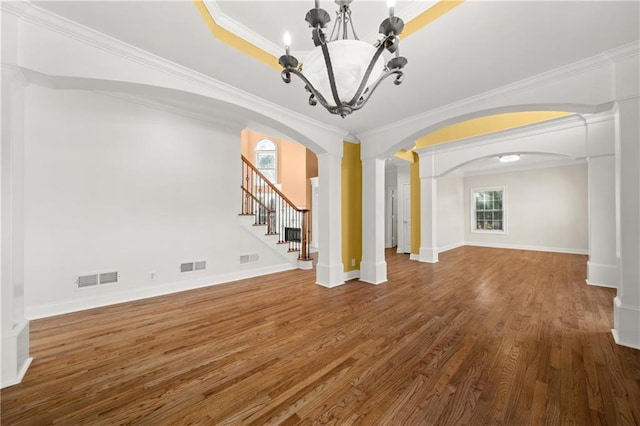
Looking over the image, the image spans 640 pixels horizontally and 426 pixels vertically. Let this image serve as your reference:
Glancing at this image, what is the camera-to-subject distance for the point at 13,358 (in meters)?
1.81

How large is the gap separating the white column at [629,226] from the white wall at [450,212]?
17.2 feet

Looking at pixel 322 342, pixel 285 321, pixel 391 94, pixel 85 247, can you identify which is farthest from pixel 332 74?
pixel 85 247

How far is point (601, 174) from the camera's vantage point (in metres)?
4.17

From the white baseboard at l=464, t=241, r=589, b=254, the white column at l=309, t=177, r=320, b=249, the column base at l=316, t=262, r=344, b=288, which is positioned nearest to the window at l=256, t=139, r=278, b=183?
the white column at l=309, t=177, r=320, b=249

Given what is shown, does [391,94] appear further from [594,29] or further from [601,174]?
[601,174]

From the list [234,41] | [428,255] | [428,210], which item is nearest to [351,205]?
[428,210]

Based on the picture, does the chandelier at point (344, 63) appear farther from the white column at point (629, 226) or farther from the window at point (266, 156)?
the window at point (266, 156)

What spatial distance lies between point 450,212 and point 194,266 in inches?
321

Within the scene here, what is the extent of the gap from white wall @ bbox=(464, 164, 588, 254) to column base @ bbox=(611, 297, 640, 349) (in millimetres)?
6874

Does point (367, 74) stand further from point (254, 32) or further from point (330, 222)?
point (330, 222)

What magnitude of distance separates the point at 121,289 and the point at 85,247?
2.46 ft

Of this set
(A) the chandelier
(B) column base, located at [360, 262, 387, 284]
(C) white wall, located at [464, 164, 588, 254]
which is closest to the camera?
(A) the chandelier

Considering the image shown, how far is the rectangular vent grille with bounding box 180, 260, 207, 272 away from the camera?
4.09m

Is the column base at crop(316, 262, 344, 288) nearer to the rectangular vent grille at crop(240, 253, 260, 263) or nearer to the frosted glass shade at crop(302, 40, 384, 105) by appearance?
the rectangular vent grille at crop(240, 253, 260, 263)
